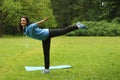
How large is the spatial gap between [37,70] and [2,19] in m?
38.2

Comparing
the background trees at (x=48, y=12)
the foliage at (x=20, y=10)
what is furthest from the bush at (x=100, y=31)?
the foliage at (x=20, y=10)

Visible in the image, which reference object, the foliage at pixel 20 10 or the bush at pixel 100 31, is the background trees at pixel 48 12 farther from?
the bush at pixel 100 31

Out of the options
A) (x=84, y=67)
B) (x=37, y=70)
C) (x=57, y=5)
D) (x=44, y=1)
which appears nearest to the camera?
(x=37, y=70)

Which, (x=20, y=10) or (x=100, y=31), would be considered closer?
(x=20, y=10)

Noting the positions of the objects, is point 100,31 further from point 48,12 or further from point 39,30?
point 39,30

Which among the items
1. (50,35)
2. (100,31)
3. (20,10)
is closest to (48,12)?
(20,10)

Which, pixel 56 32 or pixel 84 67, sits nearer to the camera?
pixel 56 32

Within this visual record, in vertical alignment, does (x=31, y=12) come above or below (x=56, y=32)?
below

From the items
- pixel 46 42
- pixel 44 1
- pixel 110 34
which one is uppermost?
pixel 46 42

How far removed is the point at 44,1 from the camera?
5309 centimetres

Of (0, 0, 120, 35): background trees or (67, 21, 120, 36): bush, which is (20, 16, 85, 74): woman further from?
(67, 21, 120, 36): bush

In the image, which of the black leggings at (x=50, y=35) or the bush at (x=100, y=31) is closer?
the black leggings at (x=50, y=35)

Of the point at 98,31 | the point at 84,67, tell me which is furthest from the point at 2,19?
the point at 84,67

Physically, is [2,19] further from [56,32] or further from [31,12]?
[56,32]
